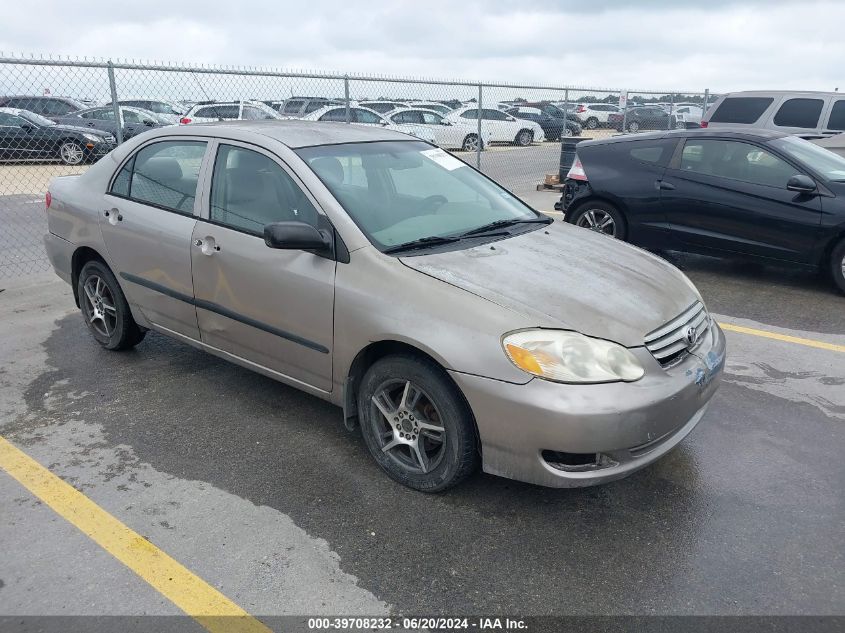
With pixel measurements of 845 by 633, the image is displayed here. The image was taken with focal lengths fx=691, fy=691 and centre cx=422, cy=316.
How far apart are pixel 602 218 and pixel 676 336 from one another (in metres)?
4.73

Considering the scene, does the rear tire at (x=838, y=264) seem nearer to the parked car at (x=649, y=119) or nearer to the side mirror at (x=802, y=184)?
the side mirror at (x=802, y=184)

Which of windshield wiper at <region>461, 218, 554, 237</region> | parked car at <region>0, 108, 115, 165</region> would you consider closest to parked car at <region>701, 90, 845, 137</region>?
windshield wiper at <region>461, 218, 554, 237</region>

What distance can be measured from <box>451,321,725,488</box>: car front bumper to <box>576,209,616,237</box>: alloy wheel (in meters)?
4.78

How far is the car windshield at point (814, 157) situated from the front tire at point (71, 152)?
11665 mm


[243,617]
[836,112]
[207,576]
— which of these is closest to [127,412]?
[207,576]

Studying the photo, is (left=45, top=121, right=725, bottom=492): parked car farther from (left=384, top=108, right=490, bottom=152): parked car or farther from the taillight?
(left=384, top=108, right=490, bottom=152): parked car

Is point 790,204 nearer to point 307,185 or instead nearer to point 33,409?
point 307,185

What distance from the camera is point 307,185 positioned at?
347cm

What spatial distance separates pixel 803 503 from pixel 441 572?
67.2 inches

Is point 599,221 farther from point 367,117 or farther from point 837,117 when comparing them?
point 367,117

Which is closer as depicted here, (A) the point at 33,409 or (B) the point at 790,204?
(A) the point at 33,409

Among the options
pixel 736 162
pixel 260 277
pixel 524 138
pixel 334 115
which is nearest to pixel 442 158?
pixel 260 277

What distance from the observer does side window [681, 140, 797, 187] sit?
6547 millimetres

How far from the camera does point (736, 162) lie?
6789mm
